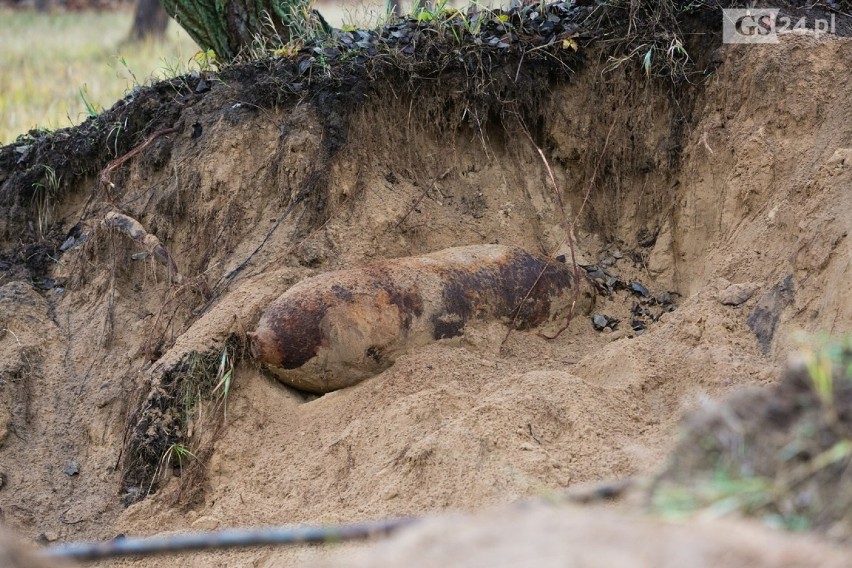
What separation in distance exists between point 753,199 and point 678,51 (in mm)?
978

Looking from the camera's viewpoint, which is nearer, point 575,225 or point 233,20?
point 575,225

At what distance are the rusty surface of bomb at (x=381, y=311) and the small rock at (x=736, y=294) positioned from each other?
950 mm

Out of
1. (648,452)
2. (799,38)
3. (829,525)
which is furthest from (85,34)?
(829,525)

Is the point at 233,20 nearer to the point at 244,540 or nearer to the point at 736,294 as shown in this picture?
the point at 736,294

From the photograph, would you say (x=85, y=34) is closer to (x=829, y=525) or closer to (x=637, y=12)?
(x=637, y=12)

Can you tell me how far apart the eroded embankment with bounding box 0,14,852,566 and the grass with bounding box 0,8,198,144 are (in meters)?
1.31

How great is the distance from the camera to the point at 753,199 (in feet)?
15.8

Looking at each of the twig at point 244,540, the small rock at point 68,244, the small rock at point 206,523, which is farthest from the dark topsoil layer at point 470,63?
the twig at point 244,540

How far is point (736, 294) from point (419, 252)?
1741mm

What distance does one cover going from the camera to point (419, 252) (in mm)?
5273

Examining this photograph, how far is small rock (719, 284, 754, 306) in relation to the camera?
4.41 metres

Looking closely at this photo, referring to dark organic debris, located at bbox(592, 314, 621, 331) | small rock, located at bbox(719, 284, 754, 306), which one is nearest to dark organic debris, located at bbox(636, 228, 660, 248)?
dark organic debris, located at bbox(592, 314, 621, 331)

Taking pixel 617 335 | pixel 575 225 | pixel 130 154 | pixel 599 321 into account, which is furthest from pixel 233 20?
pixel 617 335

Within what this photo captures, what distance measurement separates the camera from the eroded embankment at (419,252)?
397 cm
